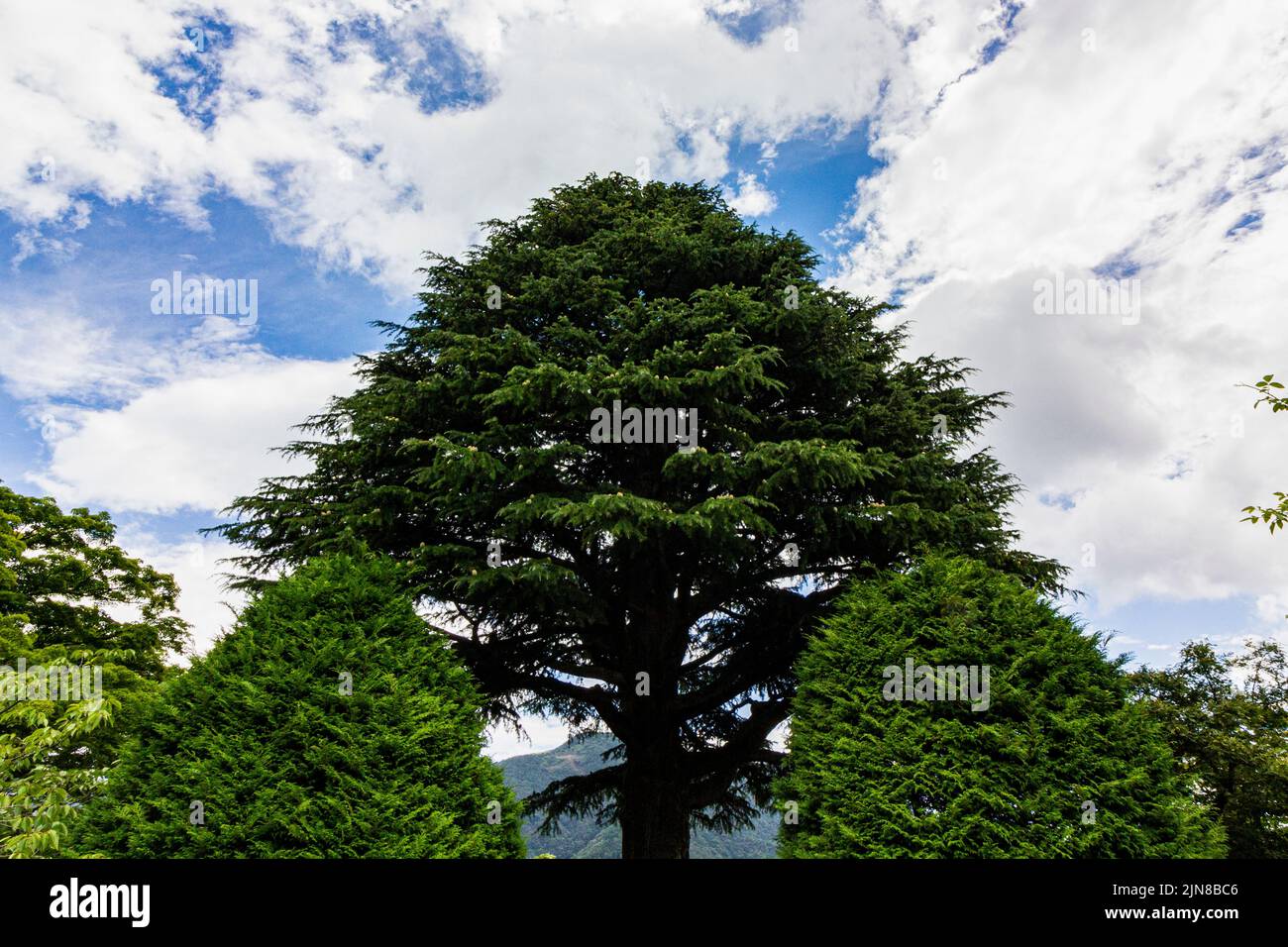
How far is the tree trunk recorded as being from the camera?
1216 centimetres

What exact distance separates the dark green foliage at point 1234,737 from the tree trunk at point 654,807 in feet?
26.9

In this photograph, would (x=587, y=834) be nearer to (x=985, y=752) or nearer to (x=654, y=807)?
(x=654, y=807)

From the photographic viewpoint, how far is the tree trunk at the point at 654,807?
12156mm

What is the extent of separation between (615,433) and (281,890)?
294 inches

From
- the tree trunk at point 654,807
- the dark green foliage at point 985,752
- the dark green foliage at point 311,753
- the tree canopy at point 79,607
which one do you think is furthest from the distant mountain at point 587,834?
the dark green foliage at point 311,753

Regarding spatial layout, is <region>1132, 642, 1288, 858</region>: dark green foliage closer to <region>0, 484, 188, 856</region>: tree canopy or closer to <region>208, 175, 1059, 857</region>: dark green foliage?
<region>208, 175, 1059, 857</region>: dark green foliage

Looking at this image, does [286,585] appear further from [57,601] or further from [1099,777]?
[57,601]

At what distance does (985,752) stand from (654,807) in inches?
288

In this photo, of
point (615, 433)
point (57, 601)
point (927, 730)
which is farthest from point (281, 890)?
point (57, 601)

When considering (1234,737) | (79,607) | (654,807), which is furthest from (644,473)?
(79,607)

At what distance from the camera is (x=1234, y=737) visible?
43.9 feet

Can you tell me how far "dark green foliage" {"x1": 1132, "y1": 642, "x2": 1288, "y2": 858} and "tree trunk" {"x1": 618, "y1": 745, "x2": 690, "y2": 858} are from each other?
8197 millimetres

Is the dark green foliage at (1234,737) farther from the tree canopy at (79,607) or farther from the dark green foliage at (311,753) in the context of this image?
the tree canopy at (79,607)

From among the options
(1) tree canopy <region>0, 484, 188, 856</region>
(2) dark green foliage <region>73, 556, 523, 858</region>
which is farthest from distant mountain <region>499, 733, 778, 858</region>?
(2) dark green foliage <region>73, 556, 523, 858</region>
